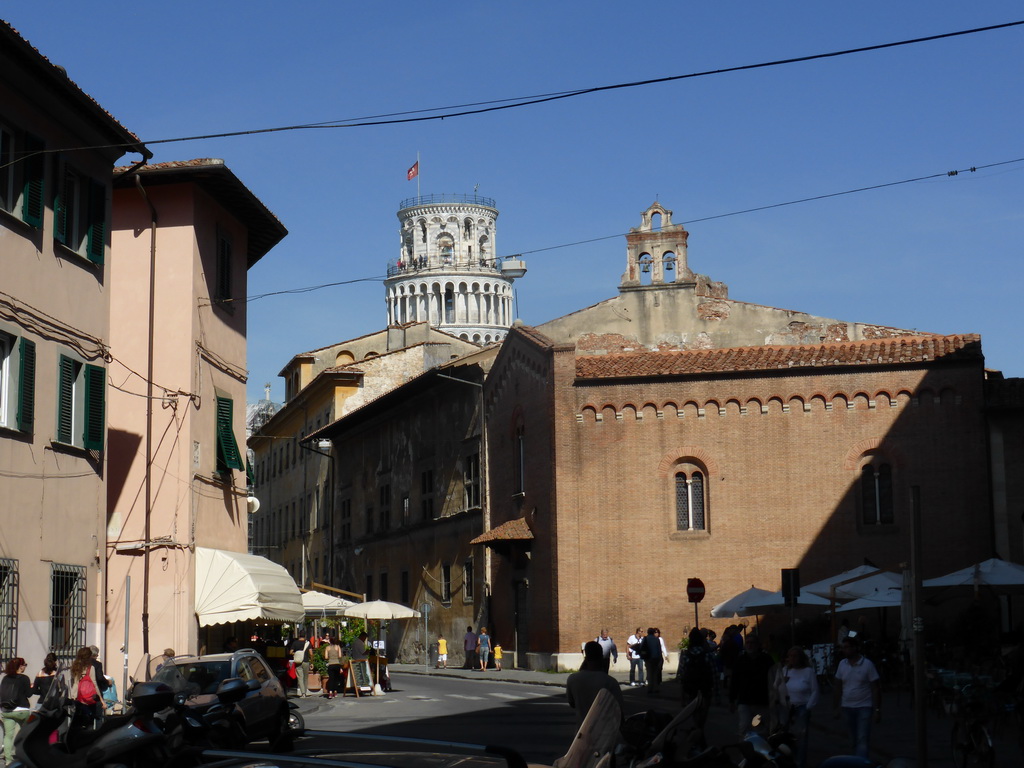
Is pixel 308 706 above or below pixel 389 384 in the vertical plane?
below

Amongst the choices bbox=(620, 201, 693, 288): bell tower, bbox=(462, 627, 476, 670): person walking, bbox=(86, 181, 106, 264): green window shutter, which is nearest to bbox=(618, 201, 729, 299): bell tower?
bbox=(620, 201, 693, 288): bell tower

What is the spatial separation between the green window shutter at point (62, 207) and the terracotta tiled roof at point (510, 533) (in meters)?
19.4

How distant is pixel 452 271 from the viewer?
137500 millimetres

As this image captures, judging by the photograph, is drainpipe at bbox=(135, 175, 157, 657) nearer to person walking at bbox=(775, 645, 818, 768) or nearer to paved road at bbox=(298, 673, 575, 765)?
paved road at bbox=(298, 673, 575, 765)

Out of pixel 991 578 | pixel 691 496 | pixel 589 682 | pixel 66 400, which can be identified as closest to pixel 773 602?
pixel 991 578

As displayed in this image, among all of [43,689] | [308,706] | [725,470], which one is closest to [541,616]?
[725,470]

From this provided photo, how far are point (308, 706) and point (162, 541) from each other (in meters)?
4.43

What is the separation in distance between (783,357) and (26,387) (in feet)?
69.4

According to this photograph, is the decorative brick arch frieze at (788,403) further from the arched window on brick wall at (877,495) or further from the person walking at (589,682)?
the person walking at (589,682)

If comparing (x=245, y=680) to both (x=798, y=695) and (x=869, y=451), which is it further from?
(x=869, y=451)

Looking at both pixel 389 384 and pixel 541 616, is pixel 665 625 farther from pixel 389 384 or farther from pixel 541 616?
pixel 389 384

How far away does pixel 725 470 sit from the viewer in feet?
113

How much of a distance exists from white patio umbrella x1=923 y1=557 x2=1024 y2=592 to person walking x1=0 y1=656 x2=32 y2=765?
53.6 feet

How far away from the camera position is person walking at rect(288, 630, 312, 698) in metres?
28.6
